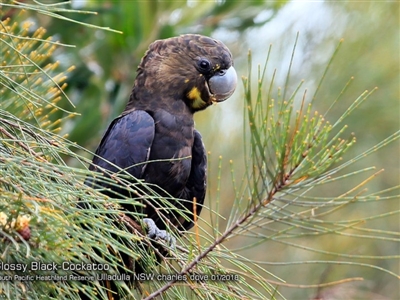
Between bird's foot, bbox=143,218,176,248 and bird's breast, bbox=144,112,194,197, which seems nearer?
bird's foot, bbox=143,218,176,248

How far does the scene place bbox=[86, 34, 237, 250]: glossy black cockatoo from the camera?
280 cm

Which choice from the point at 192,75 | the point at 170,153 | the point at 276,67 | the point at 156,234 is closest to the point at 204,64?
the point at 192,75

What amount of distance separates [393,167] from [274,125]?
4777 millimetres

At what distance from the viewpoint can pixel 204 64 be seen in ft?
9.89

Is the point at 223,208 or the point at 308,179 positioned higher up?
the point at 308,179

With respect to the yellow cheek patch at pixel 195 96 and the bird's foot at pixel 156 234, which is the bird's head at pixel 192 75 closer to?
the yellow cheek patch at pixel 195 96

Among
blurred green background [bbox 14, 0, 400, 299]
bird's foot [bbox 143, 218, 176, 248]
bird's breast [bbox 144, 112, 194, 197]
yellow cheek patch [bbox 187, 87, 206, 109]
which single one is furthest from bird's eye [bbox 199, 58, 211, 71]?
blurred green background [bbox 14, 0, 400, 299]

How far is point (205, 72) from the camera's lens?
3.02 metres

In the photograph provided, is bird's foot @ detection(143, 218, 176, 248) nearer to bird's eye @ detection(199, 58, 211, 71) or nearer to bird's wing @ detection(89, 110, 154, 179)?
bird's wing @ detection(89, 110, 154, 179)

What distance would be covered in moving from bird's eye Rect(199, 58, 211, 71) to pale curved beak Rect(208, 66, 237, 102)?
0.18 feet

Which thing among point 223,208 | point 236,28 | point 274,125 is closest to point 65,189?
point 274,125

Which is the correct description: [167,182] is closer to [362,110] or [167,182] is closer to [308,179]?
[308,179]

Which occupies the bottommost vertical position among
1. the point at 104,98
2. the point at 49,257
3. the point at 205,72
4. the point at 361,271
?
the point at 361,271

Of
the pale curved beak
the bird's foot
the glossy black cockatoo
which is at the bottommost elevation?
the bird's foot
